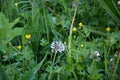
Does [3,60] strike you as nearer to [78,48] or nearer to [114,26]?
[78,48]

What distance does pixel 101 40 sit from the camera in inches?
79.7

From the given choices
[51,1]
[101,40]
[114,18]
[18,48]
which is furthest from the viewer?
[51,1]

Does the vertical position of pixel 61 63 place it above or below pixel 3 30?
below

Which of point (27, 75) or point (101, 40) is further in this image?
point (101, 40)

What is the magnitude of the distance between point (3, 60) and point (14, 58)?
7cm

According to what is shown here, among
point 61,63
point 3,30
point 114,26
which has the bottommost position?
point 61,63

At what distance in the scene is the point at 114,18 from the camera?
2189 millimetres

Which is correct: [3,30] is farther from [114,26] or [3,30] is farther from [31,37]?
[114,26]

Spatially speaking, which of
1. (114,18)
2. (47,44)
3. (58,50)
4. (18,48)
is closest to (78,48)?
(58,50)

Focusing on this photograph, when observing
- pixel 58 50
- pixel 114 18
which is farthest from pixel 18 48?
pixel 114 18

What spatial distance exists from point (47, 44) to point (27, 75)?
1.74 feet

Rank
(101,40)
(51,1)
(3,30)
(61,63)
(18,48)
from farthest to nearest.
A: (51,1)
(101,40)
(18,48)
(61,63)
(3,30)

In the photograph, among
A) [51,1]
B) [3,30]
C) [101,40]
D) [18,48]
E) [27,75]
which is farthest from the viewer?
[51,1]

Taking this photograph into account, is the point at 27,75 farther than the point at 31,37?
No
